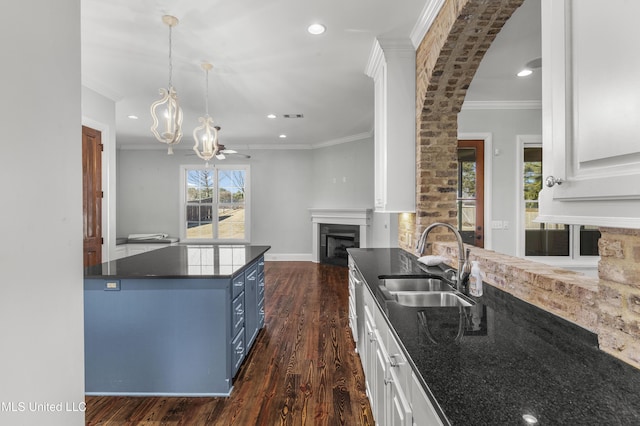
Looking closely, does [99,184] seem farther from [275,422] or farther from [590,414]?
[590,414]

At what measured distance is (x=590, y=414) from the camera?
0.70m

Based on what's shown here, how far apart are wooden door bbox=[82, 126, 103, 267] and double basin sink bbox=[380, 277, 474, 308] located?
3.65 m

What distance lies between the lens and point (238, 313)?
2418 mm

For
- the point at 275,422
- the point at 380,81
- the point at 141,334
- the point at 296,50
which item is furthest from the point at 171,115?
the point at 275,422

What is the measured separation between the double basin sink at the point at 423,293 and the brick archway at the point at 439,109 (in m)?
0.79

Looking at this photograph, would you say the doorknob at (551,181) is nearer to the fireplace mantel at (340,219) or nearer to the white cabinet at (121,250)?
the fireplace mantel at (340,219)

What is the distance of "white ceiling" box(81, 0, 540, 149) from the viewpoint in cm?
235

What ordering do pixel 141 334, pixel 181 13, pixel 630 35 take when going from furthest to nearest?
pixel 181 13
pixel 141 334
pixel 630 35

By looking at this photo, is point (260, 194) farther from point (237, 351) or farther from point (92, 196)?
point (237, 351)

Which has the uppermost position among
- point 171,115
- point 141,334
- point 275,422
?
point 171,115

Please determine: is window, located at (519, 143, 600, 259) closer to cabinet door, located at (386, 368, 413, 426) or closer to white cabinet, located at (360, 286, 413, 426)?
white cabinet, located at (360, 286, 413, 426)

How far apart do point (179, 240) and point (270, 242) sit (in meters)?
2.20

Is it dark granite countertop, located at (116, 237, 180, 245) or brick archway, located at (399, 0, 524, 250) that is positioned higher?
brick archway, located at (399, 0, 524, 250)

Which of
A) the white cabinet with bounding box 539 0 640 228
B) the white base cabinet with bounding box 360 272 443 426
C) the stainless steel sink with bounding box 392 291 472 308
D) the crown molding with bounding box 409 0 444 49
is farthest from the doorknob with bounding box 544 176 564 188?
the crown molding with bounding box 409 0 444 49
